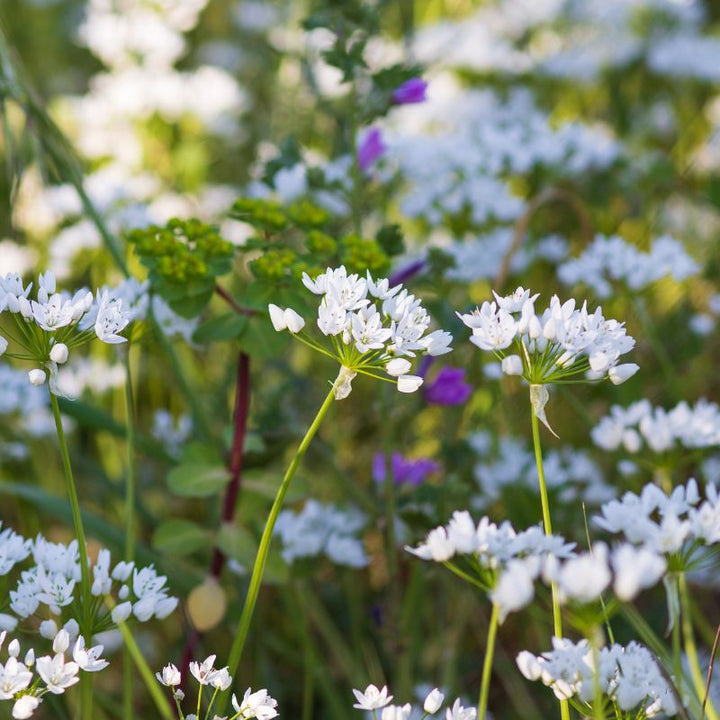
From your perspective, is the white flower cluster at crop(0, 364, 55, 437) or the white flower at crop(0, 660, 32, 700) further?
the white flower cluster at crop(0, 364, 55, 437)

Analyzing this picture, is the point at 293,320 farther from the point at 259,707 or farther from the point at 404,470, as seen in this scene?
the point at 404,470

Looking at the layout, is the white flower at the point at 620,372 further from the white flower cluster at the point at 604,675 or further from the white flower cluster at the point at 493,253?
the white flower cluster at the point at 493,253

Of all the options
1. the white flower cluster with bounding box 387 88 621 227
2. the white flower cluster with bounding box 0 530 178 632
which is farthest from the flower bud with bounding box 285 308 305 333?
the white flower cluster with bounding box 387 88 621 227

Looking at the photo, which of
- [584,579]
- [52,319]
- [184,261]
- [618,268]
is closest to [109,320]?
[52,319]

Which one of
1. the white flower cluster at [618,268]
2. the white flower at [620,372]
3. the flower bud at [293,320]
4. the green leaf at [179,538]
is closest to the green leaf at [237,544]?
the green leaf at [179,538]

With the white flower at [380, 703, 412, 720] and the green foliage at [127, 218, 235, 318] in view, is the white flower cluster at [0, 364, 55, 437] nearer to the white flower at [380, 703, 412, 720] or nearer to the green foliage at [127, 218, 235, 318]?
the green foliage at [127, 218, 235, 318]

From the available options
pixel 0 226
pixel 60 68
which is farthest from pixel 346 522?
pixel 60 68
